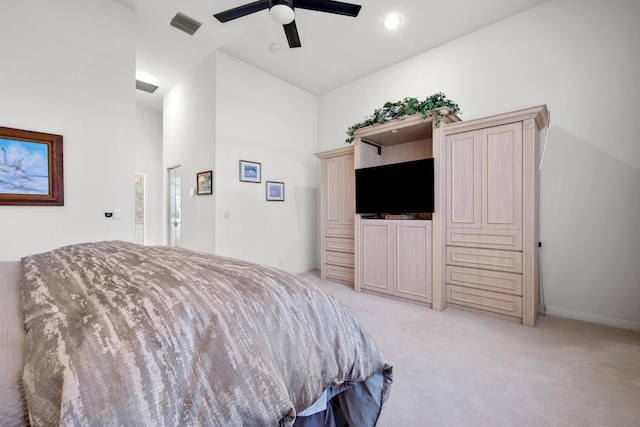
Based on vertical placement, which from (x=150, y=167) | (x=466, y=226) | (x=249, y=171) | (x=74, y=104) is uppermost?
(x=74, y=104)

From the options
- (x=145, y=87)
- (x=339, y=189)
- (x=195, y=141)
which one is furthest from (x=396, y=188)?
(x=145, y=87)

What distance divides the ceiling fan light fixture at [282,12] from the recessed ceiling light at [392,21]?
1525mm

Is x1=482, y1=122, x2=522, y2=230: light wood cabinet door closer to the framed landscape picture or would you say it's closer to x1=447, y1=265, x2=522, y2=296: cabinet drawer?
x1=447, y1=265, x2=522, y2=296: cabinet drawer

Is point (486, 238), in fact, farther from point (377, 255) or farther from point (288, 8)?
point (288, 8)

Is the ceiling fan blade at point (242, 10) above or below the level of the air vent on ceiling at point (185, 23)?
below

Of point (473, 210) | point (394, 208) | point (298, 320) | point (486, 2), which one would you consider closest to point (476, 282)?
A: point (473, 210)

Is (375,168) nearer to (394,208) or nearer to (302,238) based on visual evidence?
(394,208)

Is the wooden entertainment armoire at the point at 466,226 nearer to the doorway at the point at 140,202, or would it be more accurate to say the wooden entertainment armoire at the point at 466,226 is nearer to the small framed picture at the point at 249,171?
the small framed picture at the point at 249,171

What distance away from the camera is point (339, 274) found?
4.16m

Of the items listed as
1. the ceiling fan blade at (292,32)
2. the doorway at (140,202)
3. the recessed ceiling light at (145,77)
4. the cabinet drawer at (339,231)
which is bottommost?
the cabinet drawer at (339,231)

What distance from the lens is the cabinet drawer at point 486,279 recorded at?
8.76ft

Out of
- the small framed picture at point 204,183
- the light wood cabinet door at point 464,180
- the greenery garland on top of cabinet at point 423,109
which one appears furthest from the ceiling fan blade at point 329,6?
the small framed picture at point 204,183

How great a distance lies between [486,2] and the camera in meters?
2.92

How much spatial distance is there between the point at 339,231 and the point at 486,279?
1995 millimetres
